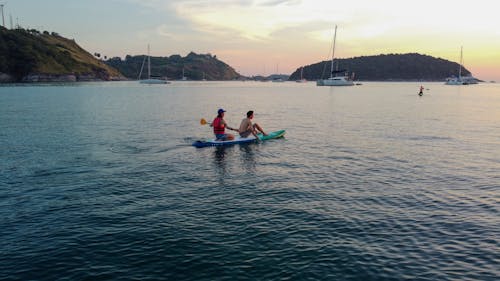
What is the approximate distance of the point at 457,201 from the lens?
59.0ft

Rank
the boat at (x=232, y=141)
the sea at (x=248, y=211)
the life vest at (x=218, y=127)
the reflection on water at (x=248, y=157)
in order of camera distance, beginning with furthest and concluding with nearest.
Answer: the life vest at (x=218, y=127) → the boat at (x=232, y=141) → the reflection on water at (x=248, y=157) → the sea at (x=248, y=211)

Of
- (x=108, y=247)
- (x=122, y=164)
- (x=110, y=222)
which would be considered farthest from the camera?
(x=122, y=164)

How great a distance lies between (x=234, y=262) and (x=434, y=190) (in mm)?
13145

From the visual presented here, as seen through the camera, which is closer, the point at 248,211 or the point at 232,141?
the point at 248,211

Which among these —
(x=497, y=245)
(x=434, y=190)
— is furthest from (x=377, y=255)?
(x=434, y=190)

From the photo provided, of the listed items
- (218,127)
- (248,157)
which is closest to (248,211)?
(248,157)

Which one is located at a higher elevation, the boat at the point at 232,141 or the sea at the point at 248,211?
the boat at the point at 232,141

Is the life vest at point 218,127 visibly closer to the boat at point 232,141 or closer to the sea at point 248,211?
the boat at point 232,141

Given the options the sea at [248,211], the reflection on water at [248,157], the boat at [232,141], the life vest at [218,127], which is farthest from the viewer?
the life vest at [218,127]

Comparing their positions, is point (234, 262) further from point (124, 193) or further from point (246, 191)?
point (124, 193)

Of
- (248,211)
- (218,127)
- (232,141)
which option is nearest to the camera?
(248,211)

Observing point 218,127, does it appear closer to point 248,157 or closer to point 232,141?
point 232,141

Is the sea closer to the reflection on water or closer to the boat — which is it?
the reflection on water

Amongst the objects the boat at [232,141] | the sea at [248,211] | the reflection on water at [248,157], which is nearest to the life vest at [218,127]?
the boat at [232,141]
